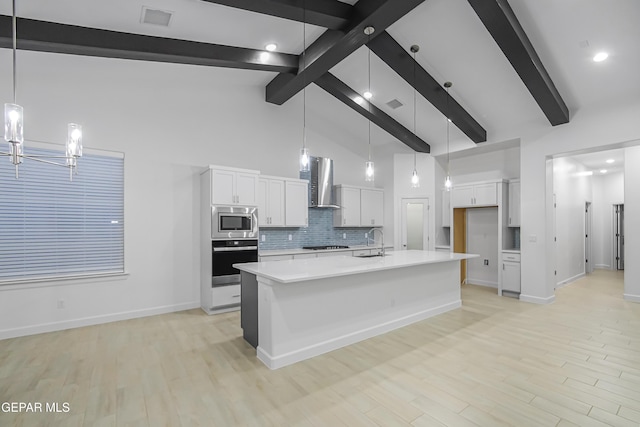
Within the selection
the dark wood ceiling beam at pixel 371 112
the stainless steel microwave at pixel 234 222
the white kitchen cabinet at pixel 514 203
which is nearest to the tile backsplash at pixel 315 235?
the stainless steel microwave at pixel 234 222

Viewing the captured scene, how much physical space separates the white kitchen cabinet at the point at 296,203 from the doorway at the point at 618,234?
9077 mm

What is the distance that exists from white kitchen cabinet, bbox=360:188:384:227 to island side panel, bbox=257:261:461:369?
2653 millimetres

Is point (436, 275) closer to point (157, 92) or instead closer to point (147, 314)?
point (147, 314)

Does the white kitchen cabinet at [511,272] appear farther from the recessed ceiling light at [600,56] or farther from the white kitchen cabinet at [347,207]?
the recessed ceiling light at [600,56]

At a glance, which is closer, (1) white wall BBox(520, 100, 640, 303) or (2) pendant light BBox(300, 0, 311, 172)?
(2) pendant light BBox(300, 0, 311, 172)

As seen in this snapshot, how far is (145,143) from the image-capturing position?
4828mm

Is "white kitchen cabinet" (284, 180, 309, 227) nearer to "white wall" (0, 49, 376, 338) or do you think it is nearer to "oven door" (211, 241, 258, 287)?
"white wall" (0, 49, 376, 338)

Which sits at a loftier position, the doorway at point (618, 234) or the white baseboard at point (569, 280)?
the doorway at point (618, 234)

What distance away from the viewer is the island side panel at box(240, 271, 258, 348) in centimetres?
→ 343

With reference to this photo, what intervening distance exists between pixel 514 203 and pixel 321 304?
4938 mm

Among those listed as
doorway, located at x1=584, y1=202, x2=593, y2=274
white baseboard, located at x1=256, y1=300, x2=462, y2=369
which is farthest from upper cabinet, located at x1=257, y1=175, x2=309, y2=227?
doorway, located at x1=584, y1=202, x2=593, y2=274

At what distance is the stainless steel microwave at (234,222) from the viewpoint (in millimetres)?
4875

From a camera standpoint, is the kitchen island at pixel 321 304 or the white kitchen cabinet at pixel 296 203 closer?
the kitchen island at pixel 321 304

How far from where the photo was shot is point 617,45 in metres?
3.76
